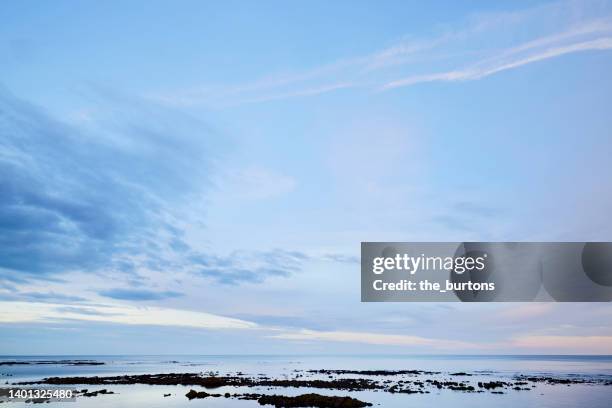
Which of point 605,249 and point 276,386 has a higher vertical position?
point 605,249

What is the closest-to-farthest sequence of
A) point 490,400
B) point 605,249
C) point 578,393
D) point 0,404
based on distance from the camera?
point 605,249, point 0,404, point 490,400, point 578,393

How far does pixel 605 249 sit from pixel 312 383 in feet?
133

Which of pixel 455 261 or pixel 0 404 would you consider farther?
pixel 0 404

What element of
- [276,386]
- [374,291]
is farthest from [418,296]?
[276,386]

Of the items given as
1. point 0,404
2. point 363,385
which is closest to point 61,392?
point 0,404

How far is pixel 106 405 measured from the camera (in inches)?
1740

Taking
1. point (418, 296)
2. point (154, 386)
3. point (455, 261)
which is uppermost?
point (455, 261)

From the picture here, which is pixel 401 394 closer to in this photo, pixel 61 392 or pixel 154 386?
pixel 154 386

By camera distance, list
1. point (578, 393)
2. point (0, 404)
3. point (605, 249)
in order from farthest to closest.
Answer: point (578, 393), point (0, 404), point (605, 249)

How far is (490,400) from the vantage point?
50562 millimetres

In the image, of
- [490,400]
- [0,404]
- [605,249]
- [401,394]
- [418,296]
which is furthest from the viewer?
[401,394]

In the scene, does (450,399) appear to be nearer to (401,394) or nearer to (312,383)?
(401,394)

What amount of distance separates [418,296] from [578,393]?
38.8 m

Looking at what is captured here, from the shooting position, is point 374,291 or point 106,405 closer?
point 374,291
